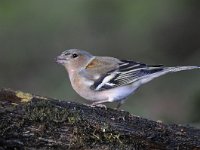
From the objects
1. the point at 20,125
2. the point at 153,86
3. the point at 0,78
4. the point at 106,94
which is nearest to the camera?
the point at 20,125

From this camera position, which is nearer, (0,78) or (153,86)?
(153,86)

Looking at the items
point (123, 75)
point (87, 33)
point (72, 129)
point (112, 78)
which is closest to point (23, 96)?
point (72, 129)

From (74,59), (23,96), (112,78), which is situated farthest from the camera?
(74,59)

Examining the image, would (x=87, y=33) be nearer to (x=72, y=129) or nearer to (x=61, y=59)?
(x=61, y=59)

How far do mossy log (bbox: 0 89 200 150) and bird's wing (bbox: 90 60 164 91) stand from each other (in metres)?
1.91

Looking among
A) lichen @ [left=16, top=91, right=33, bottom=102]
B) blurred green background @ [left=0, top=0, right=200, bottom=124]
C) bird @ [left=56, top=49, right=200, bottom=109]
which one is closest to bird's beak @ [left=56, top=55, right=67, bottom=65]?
bird @ [left=56, top=49, right=200, bottom=109]

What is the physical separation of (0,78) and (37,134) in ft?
34.1

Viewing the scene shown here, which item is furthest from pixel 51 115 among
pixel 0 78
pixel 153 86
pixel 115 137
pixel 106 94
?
Answer: pixel 0 78

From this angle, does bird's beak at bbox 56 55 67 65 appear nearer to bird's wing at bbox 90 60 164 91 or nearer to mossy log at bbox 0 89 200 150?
bird's wing at bbox 90 60 164 91

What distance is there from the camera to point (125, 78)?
864cm

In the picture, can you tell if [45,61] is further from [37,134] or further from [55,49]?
[37,134]

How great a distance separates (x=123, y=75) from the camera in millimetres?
8641

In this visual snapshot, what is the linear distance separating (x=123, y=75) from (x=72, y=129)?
2.55 metres

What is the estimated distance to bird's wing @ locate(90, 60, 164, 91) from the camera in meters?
8.53
